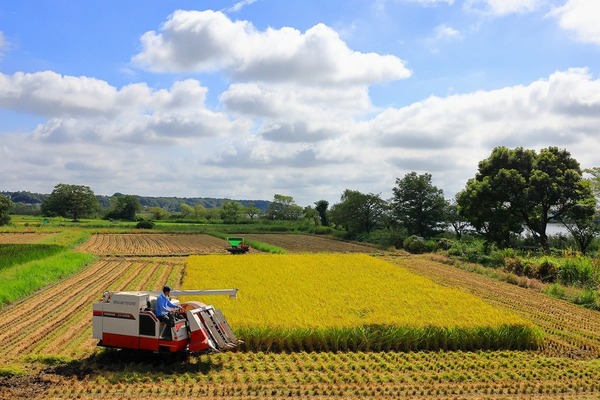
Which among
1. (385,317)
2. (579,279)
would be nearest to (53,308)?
(385,317)

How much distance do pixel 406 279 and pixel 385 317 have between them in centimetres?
969

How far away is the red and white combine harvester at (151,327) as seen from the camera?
1178cm

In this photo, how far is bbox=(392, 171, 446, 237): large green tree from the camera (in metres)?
57.4

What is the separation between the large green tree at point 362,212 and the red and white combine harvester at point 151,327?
5616 cm

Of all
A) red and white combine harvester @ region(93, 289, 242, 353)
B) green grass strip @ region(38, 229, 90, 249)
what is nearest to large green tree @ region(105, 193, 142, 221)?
green grass strip @ region(38, 229, 90, 249)

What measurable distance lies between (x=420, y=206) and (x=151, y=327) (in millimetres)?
49292

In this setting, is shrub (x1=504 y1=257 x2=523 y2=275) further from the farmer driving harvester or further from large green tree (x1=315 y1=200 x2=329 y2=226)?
large green tree (x1=315 y1=200 x2=329 y2=226)

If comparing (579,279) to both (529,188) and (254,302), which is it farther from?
(254,302)

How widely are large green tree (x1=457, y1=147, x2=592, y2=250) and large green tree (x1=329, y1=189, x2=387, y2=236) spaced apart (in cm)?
2333

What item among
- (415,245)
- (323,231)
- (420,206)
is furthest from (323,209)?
(415,245)

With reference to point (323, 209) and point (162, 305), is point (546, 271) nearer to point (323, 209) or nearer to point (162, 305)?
point (162, 305)

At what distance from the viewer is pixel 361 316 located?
53.0ft

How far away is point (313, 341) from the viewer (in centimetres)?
1414

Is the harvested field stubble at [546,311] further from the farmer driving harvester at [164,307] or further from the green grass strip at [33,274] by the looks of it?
the green grass strip at [33,274]
